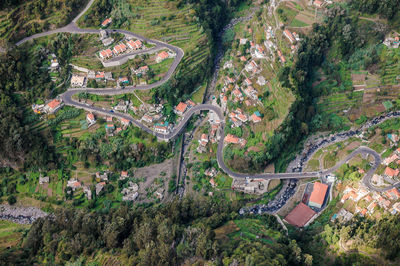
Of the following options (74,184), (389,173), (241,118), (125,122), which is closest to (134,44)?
(125,122)

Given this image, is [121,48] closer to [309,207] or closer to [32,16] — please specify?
[32,16]

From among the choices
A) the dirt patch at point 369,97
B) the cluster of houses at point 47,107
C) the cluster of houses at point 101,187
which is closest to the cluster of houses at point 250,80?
the dirt patch at point 369,97

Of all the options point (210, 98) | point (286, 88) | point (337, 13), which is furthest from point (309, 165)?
point (337, 13)

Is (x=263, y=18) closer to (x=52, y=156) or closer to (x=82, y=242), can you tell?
(x=52, y=156)

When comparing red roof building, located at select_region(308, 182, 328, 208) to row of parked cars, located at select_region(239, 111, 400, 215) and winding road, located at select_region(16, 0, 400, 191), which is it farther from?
row of parked cars, located at select_region(239, 111, 400, 215)

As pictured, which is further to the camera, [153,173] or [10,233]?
[153,173]

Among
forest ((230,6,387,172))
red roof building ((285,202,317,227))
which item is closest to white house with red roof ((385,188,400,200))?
red roof building ((285,202,317,227))
